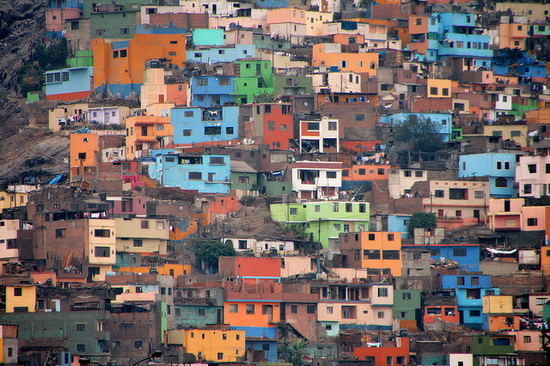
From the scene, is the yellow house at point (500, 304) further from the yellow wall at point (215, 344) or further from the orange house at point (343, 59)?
the orange house at point (343, 59)

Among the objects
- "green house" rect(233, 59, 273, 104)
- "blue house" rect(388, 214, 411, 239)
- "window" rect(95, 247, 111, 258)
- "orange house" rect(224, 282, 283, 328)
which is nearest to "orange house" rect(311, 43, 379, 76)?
"green house" rect(233, 59, 273, 104)

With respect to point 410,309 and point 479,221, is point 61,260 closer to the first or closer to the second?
point 410,309

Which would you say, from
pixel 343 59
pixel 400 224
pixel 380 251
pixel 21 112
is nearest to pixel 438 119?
pixel 343 59

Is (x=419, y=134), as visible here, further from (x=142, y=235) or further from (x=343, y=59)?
(x=142, y=235)

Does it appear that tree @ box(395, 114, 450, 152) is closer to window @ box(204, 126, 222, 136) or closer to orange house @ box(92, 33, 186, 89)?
window @ box(204, 126, 222, 136)

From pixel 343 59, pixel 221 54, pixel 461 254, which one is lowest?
pixel 461 254

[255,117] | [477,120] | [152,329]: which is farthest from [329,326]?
[477,120]
